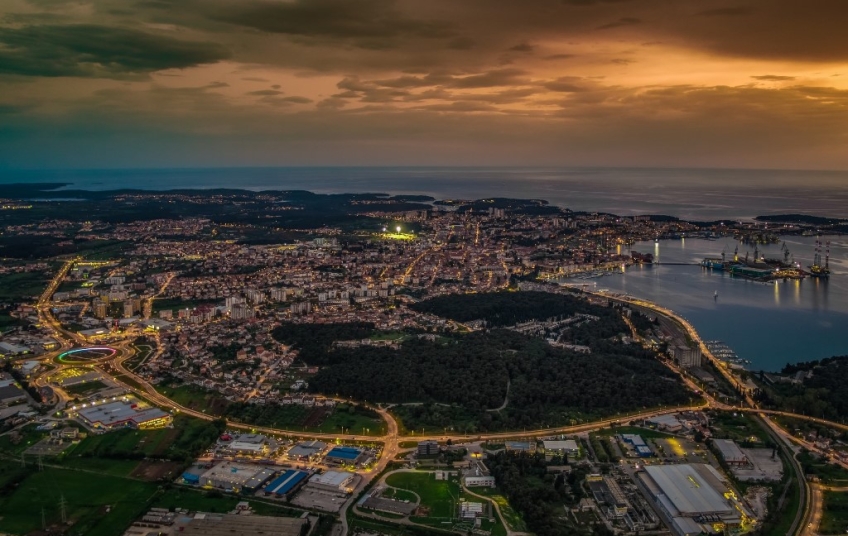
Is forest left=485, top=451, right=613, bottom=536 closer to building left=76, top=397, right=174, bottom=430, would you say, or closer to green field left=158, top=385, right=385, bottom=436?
green field left=158, top=385, right=385, bottom=436

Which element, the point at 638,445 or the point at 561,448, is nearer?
the point at 561,448

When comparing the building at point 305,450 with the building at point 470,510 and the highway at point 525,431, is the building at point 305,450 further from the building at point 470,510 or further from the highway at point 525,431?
the building at point 470,510

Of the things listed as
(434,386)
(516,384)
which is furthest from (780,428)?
(434,386)

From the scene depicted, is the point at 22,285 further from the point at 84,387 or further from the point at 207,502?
the point at 207,502

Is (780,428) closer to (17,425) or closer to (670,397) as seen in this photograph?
(670,397)

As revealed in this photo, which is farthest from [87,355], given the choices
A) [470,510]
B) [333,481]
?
[470,510]

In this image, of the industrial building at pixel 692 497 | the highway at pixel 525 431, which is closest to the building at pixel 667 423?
the highway at pixel 525 431
